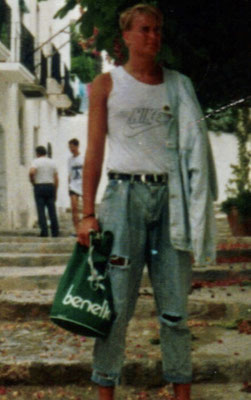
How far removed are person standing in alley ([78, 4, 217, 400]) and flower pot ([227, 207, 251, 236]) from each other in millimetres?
9181

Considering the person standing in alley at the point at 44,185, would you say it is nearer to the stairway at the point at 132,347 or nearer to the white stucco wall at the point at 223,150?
the stairway at the point at 132,347

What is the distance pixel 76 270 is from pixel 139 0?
2.65m

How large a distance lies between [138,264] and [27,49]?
17378 millimetres

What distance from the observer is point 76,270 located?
3938mm

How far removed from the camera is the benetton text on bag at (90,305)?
3.85m

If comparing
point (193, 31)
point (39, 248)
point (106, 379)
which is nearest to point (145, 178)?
point (106, 379)

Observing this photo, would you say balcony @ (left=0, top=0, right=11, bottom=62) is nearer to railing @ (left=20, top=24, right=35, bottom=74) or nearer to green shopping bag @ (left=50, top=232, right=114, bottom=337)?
railing @ (left=20, top=24, right=35, bottom=74)

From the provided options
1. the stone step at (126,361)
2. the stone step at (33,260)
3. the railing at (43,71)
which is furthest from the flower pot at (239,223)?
the railing at (43,71)

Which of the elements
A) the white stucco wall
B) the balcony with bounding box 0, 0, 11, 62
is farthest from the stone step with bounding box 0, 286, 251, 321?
the white stucco wall

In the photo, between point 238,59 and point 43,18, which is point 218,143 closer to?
point 43,18

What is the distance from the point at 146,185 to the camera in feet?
12.9

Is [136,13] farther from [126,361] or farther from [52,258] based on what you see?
[52,258]

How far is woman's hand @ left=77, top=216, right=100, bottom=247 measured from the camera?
3930 mm

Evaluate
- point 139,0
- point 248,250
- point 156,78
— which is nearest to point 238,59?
point 139,0
